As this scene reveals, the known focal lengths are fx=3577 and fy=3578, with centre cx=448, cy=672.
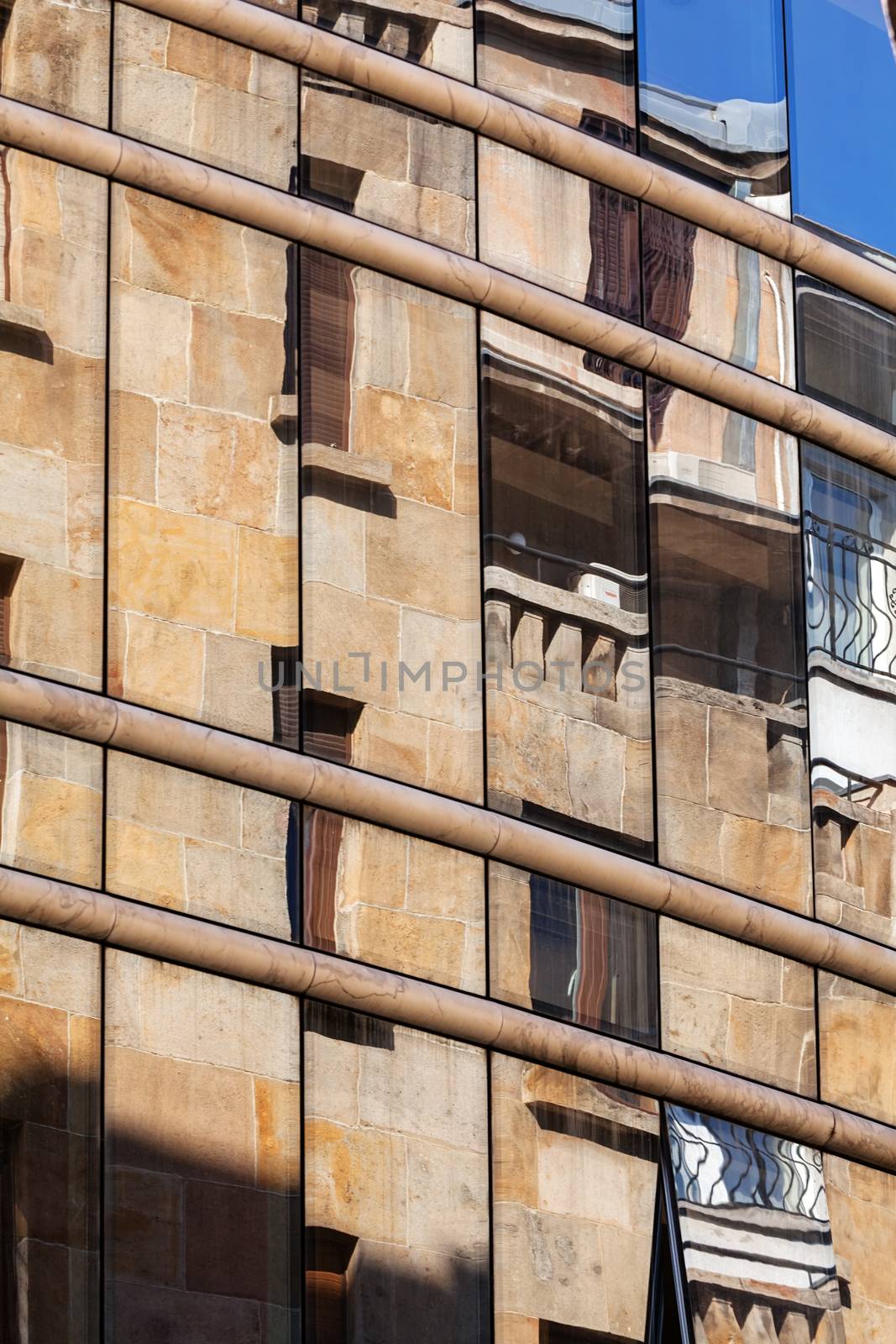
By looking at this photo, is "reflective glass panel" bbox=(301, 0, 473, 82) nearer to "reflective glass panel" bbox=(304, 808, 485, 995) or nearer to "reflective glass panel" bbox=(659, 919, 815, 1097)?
"reflective glass panel" bbox=(304, 808, 485, 995)

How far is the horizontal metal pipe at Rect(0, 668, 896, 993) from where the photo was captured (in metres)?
21.4

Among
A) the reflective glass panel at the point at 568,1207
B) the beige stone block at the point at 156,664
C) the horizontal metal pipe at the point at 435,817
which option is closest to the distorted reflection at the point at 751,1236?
the reflective glass panel at the point at 568,1207

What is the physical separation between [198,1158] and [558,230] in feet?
24.2

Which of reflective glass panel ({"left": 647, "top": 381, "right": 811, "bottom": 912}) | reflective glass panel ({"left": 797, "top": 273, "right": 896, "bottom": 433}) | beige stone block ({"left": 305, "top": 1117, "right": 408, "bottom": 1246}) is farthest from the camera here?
reflective glass panel ({"left": 797, "top": 273, "right": 896, "bottom": 433})

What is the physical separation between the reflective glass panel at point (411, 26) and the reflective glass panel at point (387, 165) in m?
0.41

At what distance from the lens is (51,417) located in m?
22.0

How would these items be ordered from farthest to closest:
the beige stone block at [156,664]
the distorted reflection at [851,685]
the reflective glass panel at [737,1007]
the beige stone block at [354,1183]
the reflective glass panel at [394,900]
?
the distorted reflection at [851,685], the reflective glass panel at [737,1007], the reflective glass panel at [394,900], the beige stone block at [156,664], the beige stone block at [354,1183]

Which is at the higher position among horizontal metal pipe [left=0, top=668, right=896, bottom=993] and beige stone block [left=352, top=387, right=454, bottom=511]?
beige stone block [left=352, top=387, right=454, bottom=511]

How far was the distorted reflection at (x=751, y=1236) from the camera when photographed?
22.7 m

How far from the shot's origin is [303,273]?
23.3 metres

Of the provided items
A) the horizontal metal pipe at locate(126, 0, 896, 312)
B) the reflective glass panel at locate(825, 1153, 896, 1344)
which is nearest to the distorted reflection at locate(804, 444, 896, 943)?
the horizontal metal pipe at locate(126, 0, 896, 312)

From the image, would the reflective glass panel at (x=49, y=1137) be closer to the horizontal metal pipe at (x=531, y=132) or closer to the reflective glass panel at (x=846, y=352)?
the horizontal metal pipe at (x=531, y=132)

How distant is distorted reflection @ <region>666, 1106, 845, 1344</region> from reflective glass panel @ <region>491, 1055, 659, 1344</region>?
0.34 metres

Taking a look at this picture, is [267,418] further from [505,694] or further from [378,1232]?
[378,1232]
